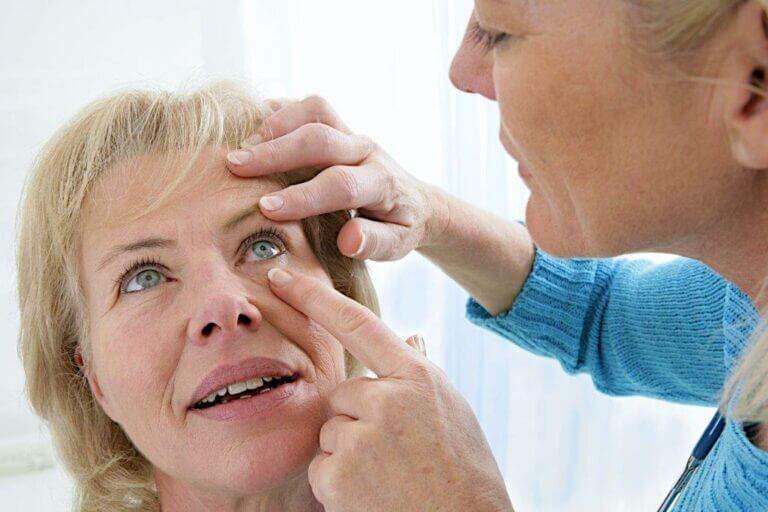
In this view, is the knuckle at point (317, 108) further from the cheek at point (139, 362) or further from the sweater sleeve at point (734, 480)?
the sweater sleeve at point (734, 480)

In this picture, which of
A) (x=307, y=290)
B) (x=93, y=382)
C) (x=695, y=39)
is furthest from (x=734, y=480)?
(x=93, y=382)

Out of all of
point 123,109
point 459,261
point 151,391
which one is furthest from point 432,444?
point 123,109

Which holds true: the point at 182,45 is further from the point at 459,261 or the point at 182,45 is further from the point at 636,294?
the point at 636,294

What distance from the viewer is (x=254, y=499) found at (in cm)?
139

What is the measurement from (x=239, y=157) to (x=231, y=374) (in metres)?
0.31

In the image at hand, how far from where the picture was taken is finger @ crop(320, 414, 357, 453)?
120 centimetres

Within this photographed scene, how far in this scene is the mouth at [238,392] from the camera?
4.22 ft

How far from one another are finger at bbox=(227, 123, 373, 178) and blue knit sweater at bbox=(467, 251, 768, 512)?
502 millimetres

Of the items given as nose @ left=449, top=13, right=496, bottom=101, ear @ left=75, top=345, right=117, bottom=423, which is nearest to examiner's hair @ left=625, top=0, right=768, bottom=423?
nose @ left=449, top=13, right=496, bottom=101

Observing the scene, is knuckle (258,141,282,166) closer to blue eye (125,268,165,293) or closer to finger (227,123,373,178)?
finger (227,123,373,178)

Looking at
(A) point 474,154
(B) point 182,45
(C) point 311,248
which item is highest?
(B) point 182,45

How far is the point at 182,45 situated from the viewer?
7.84 feet

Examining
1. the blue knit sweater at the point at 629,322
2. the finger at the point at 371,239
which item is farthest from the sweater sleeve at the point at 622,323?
the finger at the point at 371,239

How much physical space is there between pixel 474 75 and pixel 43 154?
676mm
